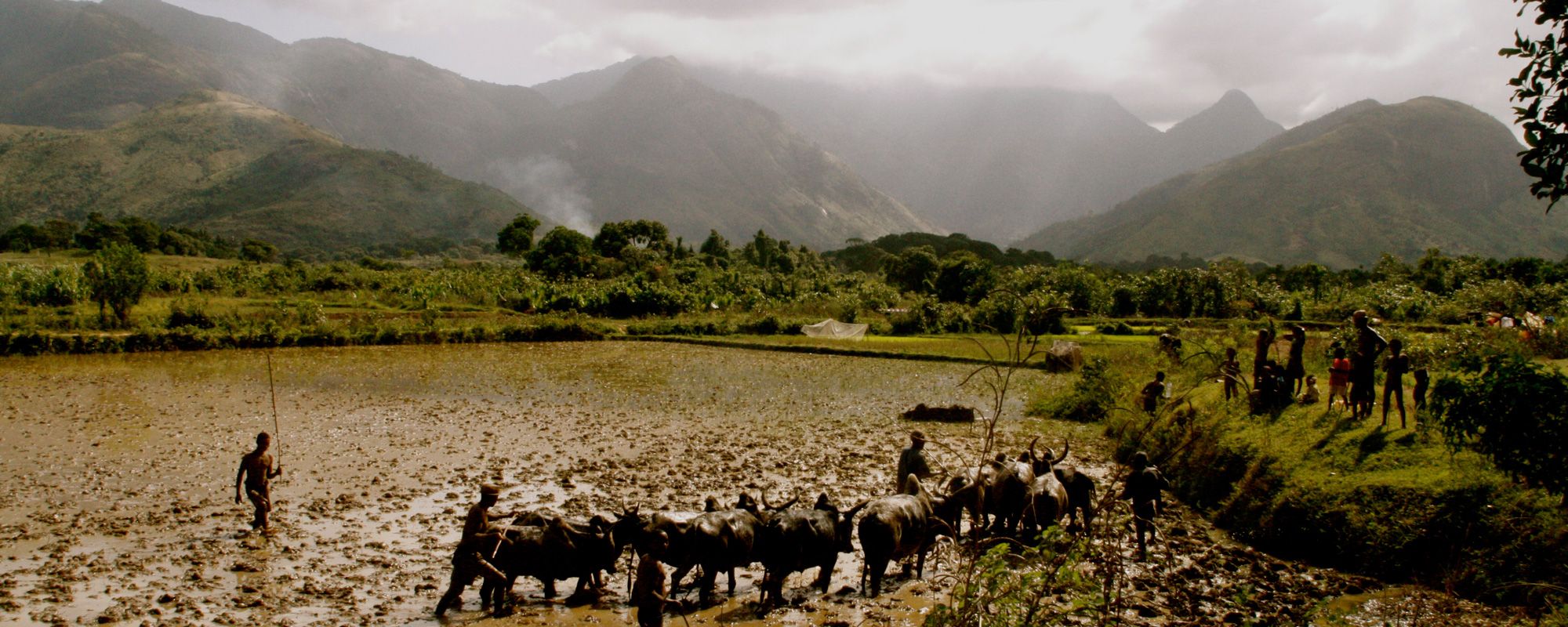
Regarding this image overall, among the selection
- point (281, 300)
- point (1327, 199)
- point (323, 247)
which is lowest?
point (281, 300)

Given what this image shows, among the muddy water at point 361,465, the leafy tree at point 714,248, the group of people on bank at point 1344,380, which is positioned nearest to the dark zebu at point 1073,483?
the group of people on bank at point 1344,380

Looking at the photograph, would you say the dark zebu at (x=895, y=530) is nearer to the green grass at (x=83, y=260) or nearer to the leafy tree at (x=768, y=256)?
the green grass at (x=83, y=260)

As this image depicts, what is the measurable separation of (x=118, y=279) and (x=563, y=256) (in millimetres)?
35216

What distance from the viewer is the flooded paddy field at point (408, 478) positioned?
8758 mm

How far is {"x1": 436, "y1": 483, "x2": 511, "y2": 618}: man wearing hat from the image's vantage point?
847cm

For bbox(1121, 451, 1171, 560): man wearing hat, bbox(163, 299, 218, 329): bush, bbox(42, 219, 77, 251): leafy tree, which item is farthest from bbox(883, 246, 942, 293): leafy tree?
bbox(42, 219, 77, 251): leafy tree

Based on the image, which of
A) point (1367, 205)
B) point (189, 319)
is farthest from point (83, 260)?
point (1367, 205)

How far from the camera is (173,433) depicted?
1742cm

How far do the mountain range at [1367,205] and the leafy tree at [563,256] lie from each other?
107 metres

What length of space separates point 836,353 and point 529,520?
29467 millimetres

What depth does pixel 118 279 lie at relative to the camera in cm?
3766

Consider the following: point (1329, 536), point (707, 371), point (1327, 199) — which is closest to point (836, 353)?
point (707, 371)

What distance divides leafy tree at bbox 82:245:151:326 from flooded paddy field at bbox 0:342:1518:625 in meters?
9.91

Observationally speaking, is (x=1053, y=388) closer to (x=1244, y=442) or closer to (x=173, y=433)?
(x=1244, y=442)
